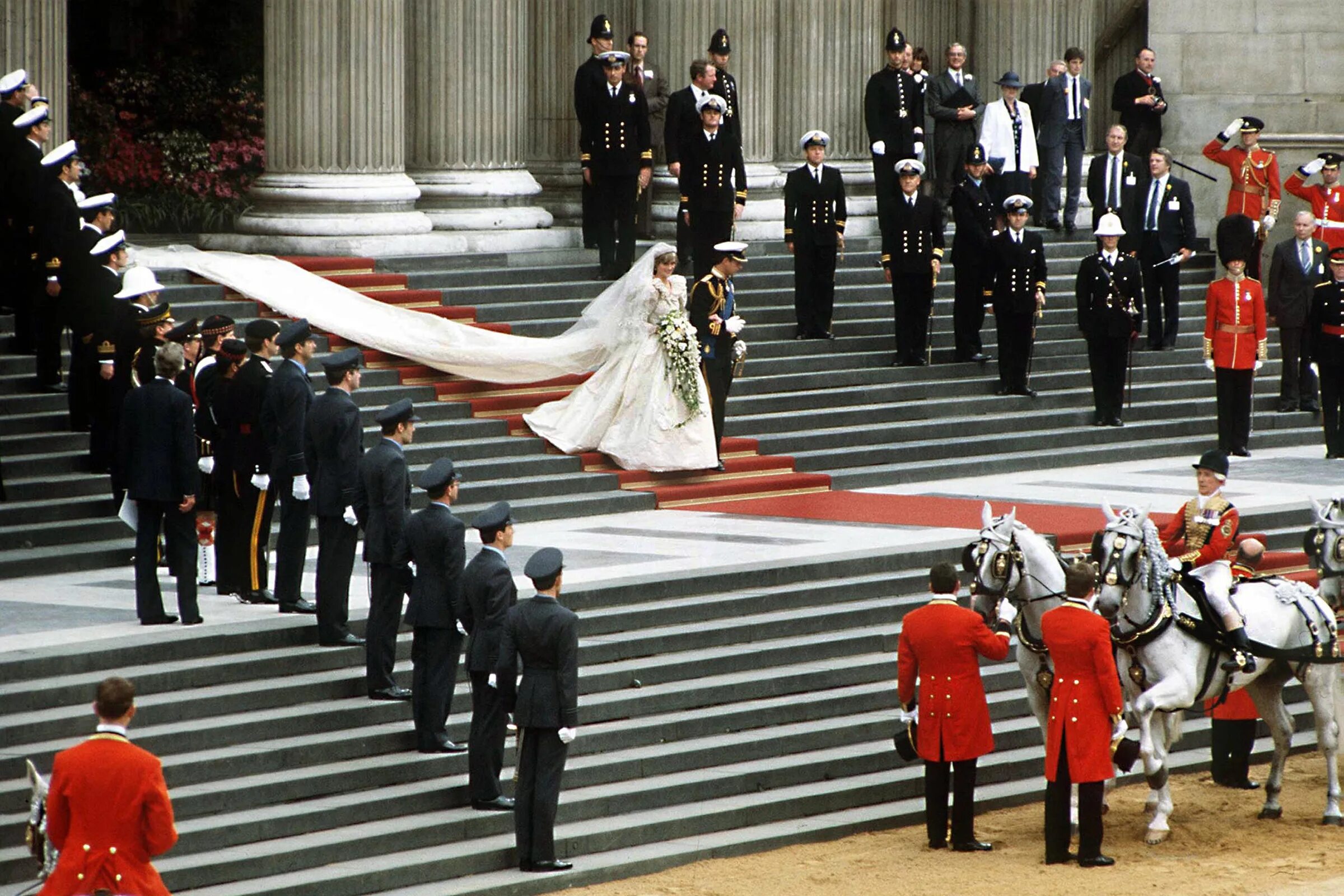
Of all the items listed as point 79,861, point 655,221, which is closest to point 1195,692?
point 79,861

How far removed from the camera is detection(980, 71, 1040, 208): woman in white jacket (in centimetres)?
2427

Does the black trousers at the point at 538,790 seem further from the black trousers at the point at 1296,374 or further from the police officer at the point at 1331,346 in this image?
the black trousers at the point at 1296,374

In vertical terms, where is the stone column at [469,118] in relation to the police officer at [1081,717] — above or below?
above

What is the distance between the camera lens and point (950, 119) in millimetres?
24828

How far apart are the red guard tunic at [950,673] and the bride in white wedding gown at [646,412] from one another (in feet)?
20.8

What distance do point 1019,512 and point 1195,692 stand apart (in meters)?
4.95

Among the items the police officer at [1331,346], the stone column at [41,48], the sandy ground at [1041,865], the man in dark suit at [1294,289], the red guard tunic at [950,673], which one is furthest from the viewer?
the man in dark suit at [1294,289]

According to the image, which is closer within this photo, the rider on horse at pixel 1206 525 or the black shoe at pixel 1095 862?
the black shoe at pixel 1095 862

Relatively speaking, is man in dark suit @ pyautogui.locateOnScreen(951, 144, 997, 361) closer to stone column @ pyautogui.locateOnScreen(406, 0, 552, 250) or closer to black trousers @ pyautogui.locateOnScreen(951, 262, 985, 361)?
black trousers @ pyautogui.locateOnScreen(951, 262, 985, 361)

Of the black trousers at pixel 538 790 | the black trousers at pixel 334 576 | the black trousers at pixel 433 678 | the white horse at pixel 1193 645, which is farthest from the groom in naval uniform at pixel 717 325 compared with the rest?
the black trousers at pixel 538 790

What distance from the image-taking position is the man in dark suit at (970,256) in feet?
72.5

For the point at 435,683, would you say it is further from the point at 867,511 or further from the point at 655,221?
the point at 655,221

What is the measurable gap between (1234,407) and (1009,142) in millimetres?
4610

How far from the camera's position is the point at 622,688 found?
14.0 m
